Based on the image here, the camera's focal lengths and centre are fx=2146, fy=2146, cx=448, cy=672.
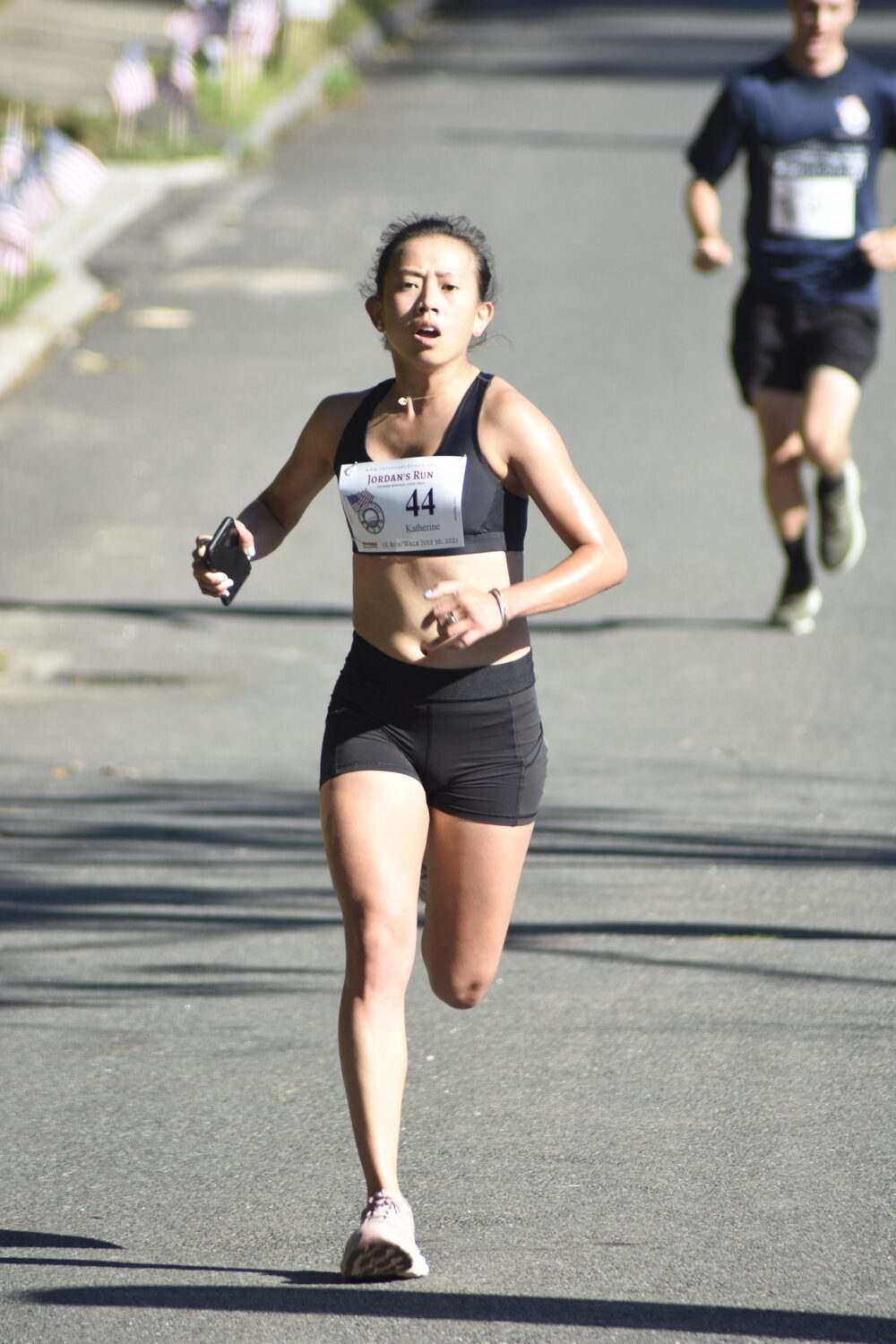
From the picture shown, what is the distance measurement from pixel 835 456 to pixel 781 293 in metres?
0.67

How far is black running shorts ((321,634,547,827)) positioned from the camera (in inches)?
165

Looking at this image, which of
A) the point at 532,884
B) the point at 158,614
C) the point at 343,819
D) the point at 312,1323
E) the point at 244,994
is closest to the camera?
the point at 312,1323

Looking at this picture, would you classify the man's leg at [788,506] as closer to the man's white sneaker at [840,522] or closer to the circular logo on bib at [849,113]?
the man's white sneaker at [840,522]

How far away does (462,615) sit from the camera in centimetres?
386

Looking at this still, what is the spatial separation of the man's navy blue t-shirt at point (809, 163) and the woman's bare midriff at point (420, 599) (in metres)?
4.45

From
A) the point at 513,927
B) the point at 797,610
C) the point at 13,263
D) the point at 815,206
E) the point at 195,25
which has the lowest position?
the point at 513,927

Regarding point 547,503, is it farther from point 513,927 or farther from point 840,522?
point 840,522

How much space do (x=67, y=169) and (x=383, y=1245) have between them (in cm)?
1084

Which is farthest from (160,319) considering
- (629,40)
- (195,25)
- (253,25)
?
(629,40)

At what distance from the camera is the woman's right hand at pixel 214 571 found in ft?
14.0

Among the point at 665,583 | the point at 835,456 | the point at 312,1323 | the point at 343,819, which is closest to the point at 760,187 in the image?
the point at 835,456

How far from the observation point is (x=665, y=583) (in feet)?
30.8

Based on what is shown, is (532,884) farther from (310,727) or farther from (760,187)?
(760,187)

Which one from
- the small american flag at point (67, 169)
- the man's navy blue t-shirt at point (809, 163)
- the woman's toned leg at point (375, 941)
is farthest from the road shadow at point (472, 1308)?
the small american flag at point (67, 169)
